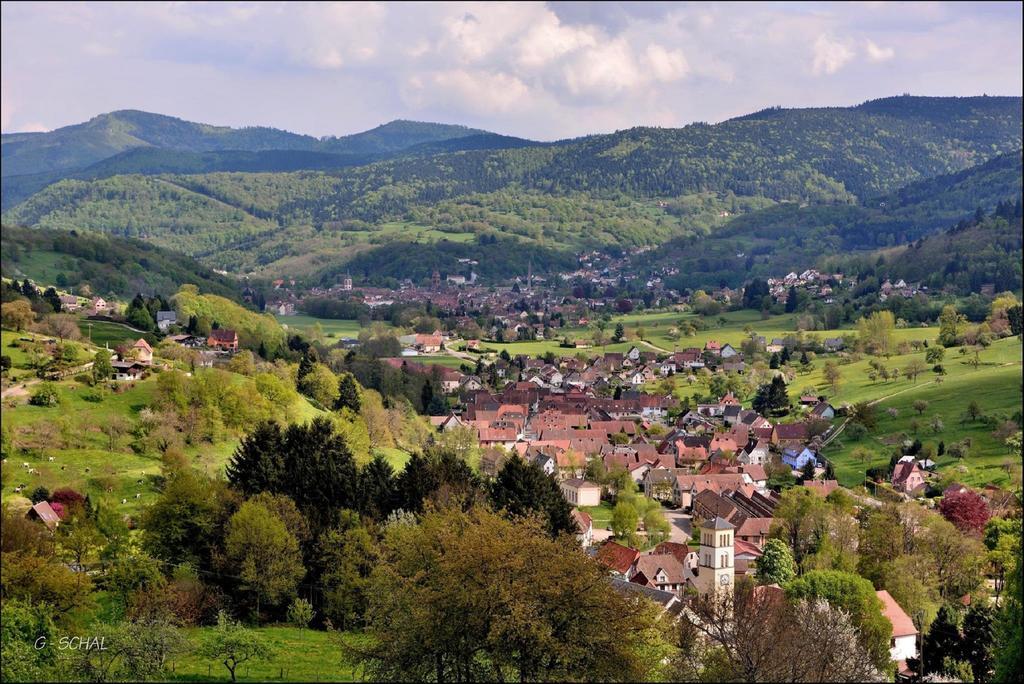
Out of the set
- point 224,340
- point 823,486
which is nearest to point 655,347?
point 224,340

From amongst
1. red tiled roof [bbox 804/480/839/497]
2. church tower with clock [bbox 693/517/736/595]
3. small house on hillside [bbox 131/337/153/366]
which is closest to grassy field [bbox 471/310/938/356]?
red tiled roof [bbox 804/480/839/497]

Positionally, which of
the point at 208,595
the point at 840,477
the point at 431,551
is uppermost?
the point at 431,551

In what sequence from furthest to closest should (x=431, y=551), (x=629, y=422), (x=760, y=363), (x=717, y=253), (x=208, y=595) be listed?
(x=717, y=253) → (x=760, y=363) → (x=629, y=422) → (x=208, y=595) → (x=431, y=551)

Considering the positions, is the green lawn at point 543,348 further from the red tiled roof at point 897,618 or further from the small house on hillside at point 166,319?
the red tiled roof at point 897,618

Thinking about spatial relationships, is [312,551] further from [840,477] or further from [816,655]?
[840,477]

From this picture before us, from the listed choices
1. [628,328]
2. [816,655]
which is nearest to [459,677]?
[816,655]

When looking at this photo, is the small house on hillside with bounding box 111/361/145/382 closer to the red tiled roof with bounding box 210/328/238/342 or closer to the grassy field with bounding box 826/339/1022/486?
the red tiled roof with bounding box 210/328/238/342

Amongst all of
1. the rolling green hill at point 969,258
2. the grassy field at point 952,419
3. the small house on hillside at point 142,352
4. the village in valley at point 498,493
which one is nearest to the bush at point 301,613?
the village in valley at point 498,493
